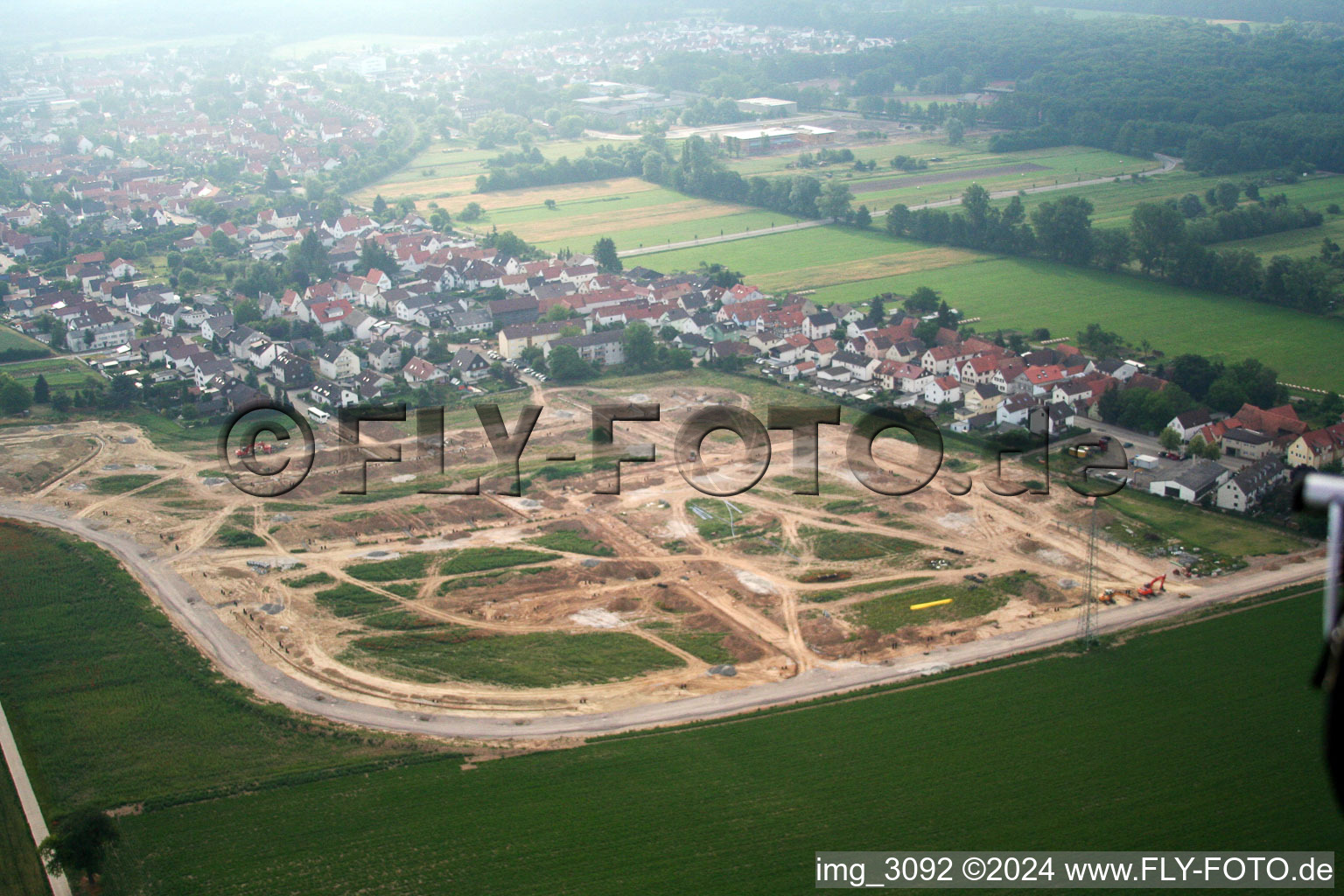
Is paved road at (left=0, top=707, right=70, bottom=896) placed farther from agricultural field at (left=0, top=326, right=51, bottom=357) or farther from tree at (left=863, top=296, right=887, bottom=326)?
tree at (left=863, top=296, right=887, bottom=326)

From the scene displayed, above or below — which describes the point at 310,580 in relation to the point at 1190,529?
below

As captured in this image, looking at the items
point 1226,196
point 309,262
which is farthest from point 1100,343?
point 309,262

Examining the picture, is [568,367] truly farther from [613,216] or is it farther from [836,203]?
[613,216]

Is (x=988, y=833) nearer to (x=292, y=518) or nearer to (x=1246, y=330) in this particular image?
(x=292, y=518)

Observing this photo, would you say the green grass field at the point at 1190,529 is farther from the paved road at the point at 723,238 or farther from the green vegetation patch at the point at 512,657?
the paved road at the point at 723,238

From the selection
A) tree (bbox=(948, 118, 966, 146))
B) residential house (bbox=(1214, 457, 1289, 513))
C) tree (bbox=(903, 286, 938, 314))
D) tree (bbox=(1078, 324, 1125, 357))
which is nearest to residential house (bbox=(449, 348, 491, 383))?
tree (bbox=(903, 286, 938, 314))

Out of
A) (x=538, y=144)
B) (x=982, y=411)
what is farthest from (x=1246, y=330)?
(x=538, y=144)

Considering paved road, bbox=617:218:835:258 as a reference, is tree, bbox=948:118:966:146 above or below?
above
